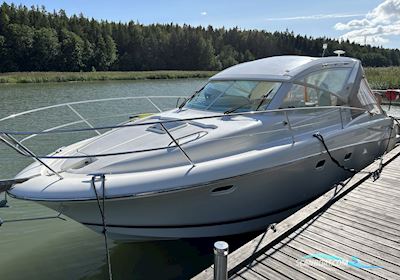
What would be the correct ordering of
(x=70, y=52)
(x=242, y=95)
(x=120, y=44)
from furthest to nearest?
1. (x=120, y=44)
2. (x=70, y=52)
3. (x=242, y=95)

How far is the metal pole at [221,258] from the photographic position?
2.38 meters

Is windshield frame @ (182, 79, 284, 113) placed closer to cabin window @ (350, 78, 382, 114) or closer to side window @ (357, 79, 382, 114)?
cabin window @ (350, 78, 382, 114)

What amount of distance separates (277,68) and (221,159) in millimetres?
2148

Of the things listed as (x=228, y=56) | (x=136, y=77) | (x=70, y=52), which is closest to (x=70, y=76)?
(x=136, y=77)

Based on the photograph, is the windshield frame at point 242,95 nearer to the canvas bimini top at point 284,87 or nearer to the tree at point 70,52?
the canvas bimini top at point 284,87

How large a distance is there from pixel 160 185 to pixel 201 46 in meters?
65.6

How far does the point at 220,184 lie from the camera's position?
3.92 metres

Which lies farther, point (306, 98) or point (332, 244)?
point (306, 98)

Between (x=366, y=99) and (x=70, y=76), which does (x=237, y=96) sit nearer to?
(x=366, y=99)

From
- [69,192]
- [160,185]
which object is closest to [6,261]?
[69,192]

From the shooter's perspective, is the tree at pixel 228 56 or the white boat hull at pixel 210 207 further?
the tree at pixel 228 56

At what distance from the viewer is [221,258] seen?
242cm

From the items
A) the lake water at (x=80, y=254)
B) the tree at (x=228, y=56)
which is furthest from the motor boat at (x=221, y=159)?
the tree at (x=228, y=56)

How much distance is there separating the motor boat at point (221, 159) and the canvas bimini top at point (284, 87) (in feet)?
0.05
